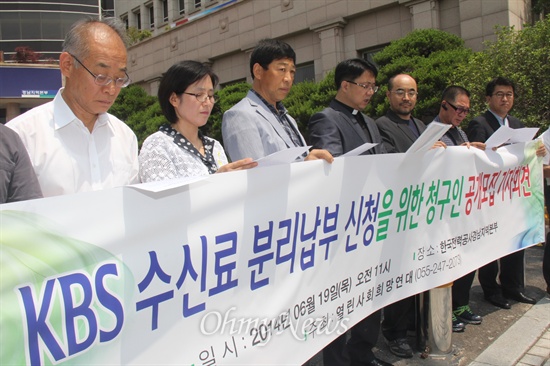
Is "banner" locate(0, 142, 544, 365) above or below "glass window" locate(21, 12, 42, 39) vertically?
below

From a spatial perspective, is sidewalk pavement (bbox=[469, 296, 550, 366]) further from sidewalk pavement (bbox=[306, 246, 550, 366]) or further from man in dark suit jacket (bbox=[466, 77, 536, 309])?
man in dark suit jacket (bbox=[466, 77, 536, 309])

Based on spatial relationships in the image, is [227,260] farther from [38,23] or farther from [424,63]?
[38,23]

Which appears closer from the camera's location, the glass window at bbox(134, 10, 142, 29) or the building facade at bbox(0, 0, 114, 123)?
the glass window at bbox(134, 10, 142, 29)

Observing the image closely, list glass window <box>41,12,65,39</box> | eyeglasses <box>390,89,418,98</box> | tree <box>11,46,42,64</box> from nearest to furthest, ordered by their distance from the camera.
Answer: eyeglasses <box>390,89,418,98</box> → tree <box>11,46,42,64</box> → glass window <box>41,12,65,39</box>

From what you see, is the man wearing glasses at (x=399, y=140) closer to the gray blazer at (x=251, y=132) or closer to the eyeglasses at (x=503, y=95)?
the gray blazer at (x=251, y=132)

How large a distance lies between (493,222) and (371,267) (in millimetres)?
1517

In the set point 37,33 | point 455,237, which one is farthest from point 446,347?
point 37,33

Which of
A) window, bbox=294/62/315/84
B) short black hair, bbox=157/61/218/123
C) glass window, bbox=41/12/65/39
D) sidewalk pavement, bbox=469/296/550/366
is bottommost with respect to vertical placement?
sidewalk pavement, bbox=469/296/550/366

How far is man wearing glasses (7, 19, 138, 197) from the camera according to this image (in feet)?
5.82

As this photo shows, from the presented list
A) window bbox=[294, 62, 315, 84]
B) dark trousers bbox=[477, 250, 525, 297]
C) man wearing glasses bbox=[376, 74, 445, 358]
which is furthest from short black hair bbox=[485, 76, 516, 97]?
window bbox=[294, 62, 315, 84]

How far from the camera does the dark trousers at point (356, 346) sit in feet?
8.52

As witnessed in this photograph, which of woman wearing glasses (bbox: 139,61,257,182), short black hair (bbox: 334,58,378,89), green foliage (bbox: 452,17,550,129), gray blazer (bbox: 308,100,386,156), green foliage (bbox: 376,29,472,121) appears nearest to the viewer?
woman wearing glasses (bbox: 139,61,257,182)

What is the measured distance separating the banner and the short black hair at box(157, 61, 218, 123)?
618mm

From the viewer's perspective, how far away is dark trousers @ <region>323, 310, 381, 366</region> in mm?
2596
